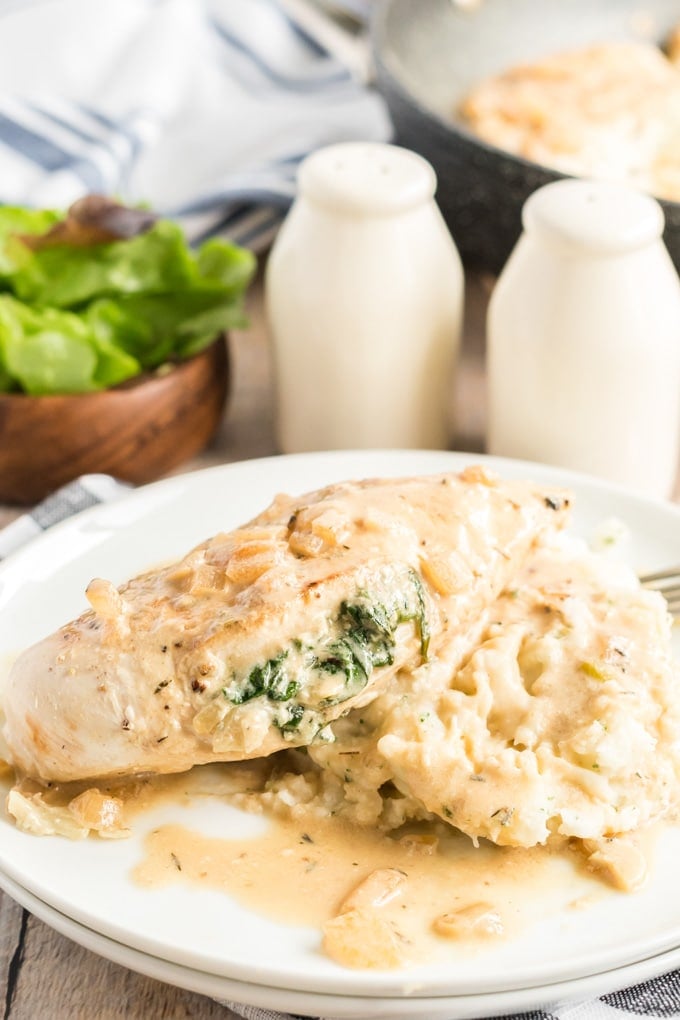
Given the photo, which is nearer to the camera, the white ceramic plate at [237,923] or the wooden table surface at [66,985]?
the white ceramic plate at [237,923]

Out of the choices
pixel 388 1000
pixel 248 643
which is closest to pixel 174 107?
pixel 248 643

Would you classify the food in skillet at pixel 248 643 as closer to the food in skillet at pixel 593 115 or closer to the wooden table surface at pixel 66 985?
the wooden table surface at pixel 66 985

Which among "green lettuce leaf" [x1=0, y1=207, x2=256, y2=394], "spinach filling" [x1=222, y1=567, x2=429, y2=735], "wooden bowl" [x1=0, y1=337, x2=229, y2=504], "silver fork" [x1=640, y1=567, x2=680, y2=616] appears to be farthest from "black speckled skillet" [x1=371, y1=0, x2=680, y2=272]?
"spinach filling" [x1=222, y1=567, x2=429, y2=735]

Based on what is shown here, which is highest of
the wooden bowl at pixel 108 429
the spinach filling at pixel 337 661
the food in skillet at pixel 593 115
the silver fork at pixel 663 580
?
the spinach filling at pixel 337 661

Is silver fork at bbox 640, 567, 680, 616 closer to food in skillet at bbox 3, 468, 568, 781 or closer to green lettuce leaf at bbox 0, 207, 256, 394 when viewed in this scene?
food in skillet at bbox 3, 468, 568, 781

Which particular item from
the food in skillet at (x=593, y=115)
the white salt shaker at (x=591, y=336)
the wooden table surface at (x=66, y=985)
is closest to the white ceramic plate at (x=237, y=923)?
the wooden table surface at (x=66, y=985)

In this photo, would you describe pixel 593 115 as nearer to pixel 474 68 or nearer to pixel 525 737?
pixel 474 68

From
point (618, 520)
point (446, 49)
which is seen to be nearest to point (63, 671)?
point (618, 520)
